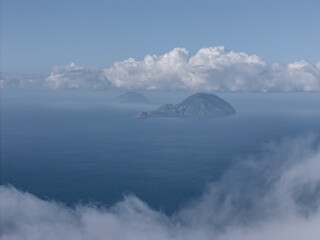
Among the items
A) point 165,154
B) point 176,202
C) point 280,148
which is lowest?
point 176,202

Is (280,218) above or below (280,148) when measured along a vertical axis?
below

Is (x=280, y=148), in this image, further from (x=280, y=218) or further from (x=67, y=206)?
(x=67, y=206)

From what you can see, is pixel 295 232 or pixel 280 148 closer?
pixel 295 232

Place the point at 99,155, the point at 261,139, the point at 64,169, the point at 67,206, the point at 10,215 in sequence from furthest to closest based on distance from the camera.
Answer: the point at 261,139 → the point at 99,155 → the point at 64,169 → the point at 67,206 → the point at 10,215

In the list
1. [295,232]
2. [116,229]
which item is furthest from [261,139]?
[116,229]

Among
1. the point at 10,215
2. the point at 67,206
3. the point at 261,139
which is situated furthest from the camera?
the point at 261,139

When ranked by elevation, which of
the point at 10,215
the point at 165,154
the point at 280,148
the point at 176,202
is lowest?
the point at 10,215

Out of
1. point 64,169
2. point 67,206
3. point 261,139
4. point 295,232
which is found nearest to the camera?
point 295,232

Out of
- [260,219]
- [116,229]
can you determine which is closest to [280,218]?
[260,219]

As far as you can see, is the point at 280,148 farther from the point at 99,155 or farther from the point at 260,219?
the point at 99,155
